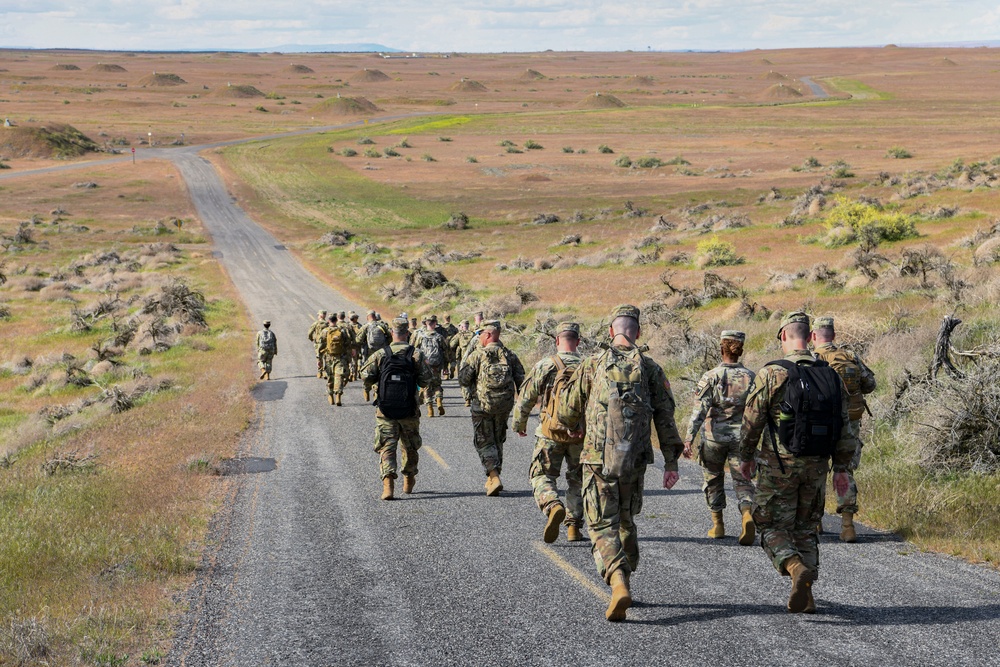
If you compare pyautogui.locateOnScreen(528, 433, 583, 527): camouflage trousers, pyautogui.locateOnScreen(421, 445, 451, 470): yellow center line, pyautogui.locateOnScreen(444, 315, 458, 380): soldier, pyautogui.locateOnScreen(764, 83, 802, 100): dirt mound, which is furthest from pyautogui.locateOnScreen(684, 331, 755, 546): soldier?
pyautogui.locateOnScreen(764, 83, 802, 100): dirt mound

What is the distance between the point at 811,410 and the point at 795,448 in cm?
32

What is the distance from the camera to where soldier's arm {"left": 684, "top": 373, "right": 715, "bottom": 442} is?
9.20 meters

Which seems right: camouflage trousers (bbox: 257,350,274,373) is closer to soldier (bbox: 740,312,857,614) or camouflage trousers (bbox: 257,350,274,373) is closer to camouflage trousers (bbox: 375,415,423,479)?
camouflage trousers (bbox: 375,415,423,479)

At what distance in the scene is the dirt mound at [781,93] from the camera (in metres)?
157

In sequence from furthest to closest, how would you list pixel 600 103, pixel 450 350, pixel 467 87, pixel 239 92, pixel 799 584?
pixel 467 87, pixel 239 92, pixel 600 103, pixel 450 350, pixel 799 584

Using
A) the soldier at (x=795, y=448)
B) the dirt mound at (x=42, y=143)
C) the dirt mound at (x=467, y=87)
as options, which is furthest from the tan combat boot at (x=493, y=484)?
the dirt mound at (x=467, y=87)

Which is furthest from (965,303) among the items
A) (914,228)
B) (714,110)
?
(714,110)

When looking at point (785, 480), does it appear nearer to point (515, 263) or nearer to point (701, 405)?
point (701, 405)

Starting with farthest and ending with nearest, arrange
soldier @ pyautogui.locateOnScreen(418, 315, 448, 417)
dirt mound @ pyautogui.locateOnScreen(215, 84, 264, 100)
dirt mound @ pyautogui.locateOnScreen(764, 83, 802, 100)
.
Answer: dirt mound @ pyautogui.locateOnScreen(215, 84, 264, 100)
dirt mound @ pyautogui.locateOnScreen(764, 83, 802, 100)
soldier @ pyautogui.locateOnScreen(418, 315, 448, 417)

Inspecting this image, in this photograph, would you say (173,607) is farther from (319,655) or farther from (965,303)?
(965,303)

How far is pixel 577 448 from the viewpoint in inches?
344

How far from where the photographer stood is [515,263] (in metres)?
42.1

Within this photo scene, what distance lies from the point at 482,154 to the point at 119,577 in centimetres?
9253

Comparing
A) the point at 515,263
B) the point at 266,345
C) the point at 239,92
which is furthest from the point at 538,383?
the point at 239,92
